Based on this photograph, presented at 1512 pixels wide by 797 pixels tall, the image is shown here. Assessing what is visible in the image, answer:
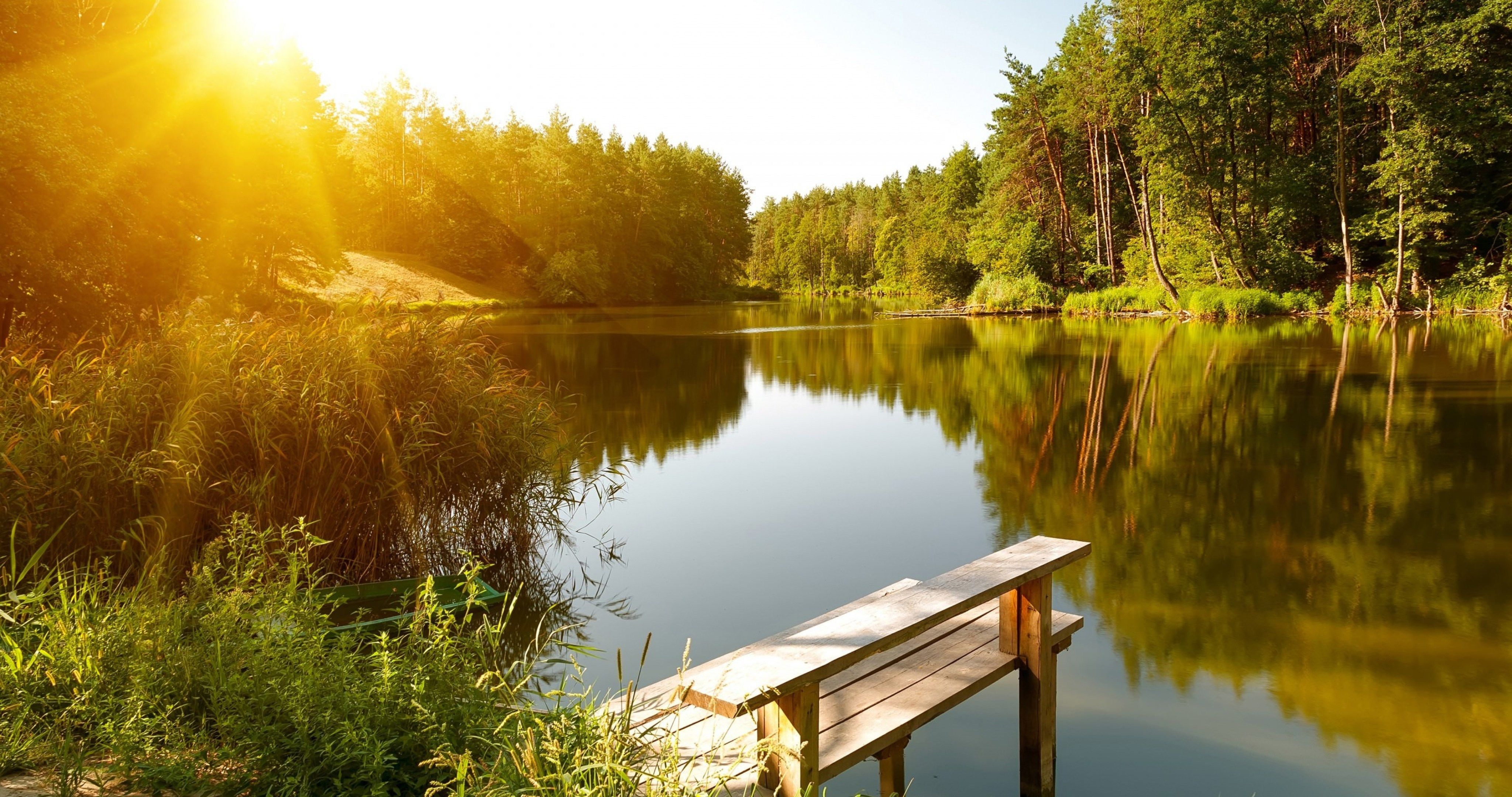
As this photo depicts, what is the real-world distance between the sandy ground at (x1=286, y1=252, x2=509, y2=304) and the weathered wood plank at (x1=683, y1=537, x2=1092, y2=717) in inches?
1640

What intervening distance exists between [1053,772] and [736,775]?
2.29m

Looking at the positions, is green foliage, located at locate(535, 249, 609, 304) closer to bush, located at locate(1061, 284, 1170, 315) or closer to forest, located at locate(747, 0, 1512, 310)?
forest, located at locate(747, 0, 1512, 310)

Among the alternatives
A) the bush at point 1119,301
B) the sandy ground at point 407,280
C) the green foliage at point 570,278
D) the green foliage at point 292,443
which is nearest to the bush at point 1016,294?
the bush at point 1119,301

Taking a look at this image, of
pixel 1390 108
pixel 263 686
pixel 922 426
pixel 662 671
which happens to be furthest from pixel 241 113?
pixel 1390 108

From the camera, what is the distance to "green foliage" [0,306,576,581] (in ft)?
17.1

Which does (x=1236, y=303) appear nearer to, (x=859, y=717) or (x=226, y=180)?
(x=226, y=180)

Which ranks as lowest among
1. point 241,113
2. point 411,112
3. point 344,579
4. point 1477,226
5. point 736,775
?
point 344,579

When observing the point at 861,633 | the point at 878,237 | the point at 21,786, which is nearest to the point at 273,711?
the point at 21,786

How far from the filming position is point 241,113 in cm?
2028

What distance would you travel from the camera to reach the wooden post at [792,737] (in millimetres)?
2734

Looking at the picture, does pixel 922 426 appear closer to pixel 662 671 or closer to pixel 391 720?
pixel 662 671

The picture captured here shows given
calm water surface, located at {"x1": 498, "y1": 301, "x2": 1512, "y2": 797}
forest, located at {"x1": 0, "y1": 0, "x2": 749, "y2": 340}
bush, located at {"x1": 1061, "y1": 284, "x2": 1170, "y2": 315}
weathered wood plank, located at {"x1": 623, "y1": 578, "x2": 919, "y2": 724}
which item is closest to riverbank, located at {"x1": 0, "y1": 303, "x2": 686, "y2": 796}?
weathered wood plank, located at {"x1": 623, "y1": 578, "x2": 919, "y2": 724}

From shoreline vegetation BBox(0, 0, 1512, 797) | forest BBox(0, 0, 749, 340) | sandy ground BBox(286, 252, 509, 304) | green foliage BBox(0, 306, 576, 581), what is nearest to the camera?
shoreline vegetation BBox(0, 0, 1512, 797)

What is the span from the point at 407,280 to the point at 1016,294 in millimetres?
29525
